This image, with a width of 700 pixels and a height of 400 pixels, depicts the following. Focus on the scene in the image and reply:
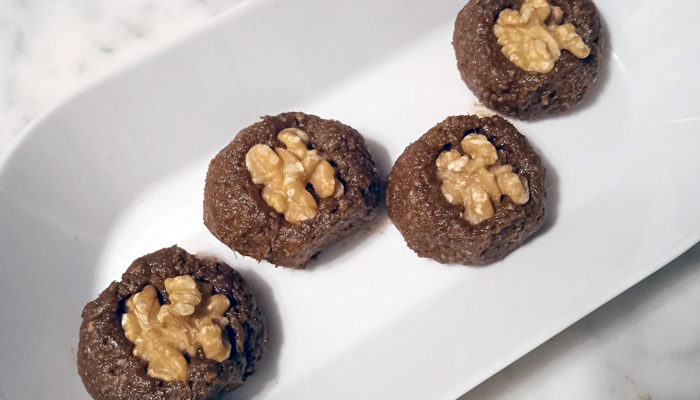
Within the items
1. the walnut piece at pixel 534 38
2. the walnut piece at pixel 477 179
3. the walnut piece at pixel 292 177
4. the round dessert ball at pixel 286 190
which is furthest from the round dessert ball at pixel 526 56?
the walnut piece at pixel 292 177

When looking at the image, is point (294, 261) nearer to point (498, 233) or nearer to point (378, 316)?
point (378, 316)

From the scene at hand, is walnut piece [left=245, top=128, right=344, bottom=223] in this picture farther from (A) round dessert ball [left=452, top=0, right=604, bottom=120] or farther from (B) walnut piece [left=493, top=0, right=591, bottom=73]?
(B) walnut piece [left=493, top=0, right=591, bottom=73]

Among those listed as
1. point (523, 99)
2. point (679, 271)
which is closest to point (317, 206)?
point (523, 99)

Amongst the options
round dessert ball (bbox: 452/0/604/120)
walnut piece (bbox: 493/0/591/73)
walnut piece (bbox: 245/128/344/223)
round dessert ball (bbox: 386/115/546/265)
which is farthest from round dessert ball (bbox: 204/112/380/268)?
walnut piece (bbox: 493/0/591/73)

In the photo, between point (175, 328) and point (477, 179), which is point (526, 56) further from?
point (175, 328)

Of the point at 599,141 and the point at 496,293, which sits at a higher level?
the point at 599,141

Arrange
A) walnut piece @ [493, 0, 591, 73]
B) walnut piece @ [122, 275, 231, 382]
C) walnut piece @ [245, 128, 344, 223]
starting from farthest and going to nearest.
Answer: walnut piece @ [493, 0, 591, 73]
walnut piece @ [245, 128, 344, 223]
walnut piece @ [122, 275, 231, 382]
